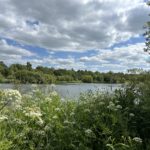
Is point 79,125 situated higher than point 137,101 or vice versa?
point 137,101

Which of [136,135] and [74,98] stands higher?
[74,98]

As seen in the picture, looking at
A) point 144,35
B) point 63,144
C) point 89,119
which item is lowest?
point 63,144

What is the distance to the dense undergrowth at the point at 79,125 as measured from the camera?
5836 mm

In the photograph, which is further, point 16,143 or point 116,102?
point 116,102

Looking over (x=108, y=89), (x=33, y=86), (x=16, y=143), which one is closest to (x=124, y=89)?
(x=108, y=89)

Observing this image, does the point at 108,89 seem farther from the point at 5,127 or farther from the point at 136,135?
the point at 5,127

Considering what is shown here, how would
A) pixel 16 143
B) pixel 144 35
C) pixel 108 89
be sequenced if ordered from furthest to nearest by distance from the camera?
pixel 144 35
pixel 108 89
pixel 16 143

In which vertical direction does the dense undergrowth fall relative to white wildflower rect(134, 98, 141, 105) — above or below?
below

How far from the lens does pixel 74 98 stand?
8.52 metres

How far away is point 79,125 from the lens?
636cm

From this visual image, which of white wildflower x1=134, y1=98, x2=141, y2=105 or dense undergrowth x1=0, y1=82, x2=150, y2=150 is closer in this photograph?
dense undergrowth x1=0, y1=82, x2=150, y2=150

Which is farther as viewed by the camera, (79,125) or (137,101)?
(137,101)

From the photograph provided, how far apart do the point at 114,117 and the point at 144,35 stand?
4036 millimetres

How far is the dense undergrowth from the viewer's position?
584cm
